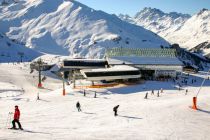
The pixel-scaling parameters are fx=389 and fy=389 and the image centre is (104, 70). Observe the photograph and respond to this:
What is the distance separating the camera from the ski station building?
87.4 metres

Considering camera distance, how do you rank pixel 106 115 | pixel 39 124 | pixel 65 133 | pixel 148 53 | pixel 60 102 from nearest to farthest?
pixel 65 133
pixel 39 124
pixel 106 115
pixel 60 102
pixel 148 53

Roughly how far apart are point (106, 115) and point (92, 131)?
1039cm

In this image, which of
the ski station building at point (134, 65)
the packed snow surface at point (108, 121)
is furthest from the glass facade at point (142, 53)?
the packed snow surface at point (108, 121)

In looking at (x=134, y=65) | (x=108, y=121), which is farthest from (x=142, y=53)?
(x=108, y=121)

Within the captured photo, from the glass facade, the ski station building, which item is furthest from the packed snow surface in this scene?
the glass facade

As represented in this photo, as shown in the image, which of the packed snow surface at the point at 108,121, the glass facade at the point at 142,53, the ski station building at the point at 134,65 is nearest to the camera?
the packed snow surface at the point at 108,121

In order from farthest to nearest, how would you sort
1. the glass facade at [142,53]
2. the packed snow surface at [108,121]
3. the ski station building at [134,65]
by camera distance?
the glass facade at [142,53], the ski station building at [134,65], the packed snow surface at [108,121]

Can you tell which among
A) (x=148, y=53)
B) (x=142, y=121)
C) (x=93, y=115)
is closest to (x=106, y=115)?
(x=93, y=115)

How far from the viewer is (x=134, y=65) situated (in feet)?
343

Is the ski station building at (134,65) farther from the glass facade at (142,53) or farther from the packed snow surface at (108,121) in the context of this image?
the packed snow surface at (108,121)

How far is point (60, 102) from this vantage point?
55.8m

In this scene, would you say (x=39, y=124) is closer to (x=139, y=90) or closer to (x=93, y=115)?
(x=93, y=115)

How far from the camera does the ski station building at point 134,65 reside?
287 feet

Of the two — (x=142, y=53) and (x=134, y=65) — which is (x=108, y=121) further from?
(x=142, y=53)
